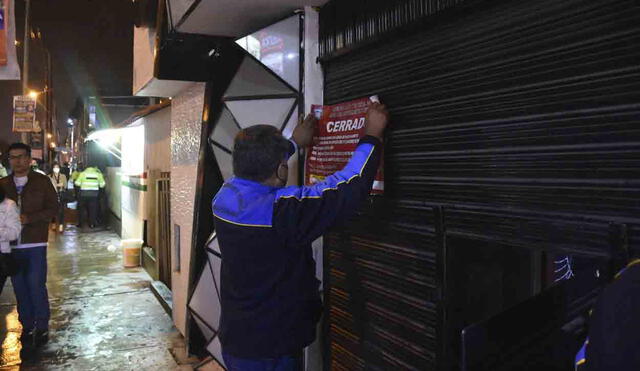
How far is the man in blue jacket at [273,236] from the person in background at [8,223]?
3.66 metres

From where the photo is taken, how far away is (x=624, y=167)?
1.65 meters

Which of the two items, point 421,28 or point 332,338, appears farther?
point 332,338

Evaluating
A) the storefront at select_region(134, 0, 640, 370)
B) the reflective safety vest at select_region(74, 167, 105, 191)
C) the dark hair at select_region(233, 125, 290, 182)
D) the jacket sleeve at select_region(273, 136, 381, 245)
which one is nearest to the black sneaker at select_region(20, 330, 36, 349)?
the storefront at select_region(134, 0, 640, 370)

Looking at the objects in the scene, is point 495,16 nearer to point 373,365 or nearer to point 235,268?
point 235,268

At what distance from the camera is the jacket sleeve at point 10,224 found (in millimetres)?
5160

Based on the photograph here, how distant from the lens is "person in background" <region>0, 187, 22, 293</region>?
5.16 metres

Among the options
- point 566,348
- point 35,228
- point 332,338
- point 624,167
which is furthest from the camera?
point 35,228

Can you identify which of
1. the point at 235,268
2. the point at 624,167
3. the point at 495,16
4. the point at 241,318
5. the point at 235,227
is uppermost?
the point at 495,16

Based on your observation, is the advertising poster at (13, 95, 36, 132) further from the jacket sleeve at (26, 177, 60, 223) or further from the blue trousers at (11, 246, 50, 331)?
the blue trousers at (11, 246, 50, 331)

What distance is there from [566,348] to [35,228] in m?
5.53

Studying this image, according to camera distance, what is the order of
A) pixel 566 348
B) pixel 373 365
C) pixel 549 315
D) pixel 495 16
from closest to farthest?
pixel 549 315 < pixel 566 348 < pixel 495 16 < pixel 373 365

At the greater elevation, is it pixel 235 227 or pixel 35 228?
pixel 235 227

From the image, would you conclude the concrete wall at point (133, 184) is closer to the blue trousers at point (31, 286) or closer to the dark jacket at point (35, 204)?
the dark jacket at point (35, 204)

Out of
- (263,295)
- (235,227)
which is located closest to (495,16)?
(235,227)
